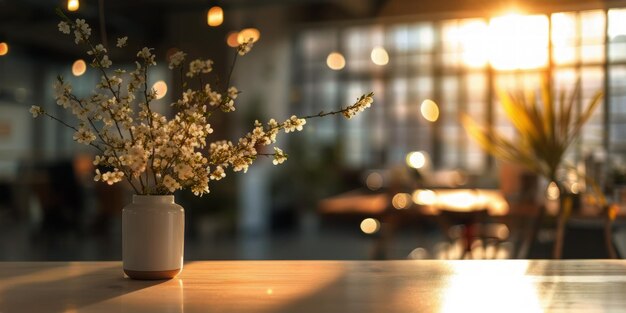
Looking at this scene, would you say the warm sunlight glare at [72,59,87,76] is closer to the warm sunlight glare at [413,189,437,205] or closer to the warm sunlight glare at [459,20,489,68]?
the warm sunlight glare at [413,189,437,205]

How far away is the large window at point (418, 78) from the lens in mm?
12383

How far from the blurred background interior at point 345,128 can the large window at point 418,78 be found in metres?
0.03

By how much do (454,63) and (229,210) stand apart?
5.68 m

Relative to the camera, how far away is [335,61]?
13508 mm

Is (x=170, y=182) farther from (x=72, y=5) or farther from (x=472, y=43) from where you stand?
(x=472, y=43)

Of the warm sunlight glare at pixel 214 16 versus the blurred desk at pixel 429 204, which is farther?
the blurred desk at pixel 429 204

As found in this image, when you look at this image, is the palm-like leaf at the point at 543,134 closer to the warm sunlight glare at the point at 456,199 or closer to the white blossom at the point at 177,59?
the warm sunlight glare at the point at 456,199

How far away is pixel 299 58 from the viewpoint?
13.6 meters

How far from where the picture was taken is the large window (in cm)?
1238

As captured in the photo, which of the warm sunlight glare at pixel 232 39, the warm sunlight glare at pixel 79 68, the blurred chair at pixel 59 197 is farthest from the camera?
the warm sunlight glare at pixel 232 39

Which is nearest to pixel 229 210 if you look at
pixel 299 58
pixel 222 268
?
pixel 299 58

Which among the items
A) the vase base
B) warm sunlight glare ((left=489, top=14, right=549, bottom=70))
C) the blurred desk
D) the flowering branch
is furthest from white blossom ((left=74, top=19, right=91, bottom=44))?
warm sunlight glare ((left=489, top=14, right=549, bottom=70))

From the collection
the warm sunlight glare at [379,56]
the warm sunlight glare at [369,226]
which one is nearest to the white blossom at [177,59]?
the warm sunlight glare at [369,226]

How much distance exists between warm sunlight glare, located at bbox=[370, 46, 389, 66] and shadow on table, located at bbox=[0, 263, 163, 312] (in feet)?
38.6
